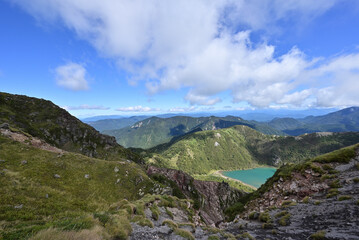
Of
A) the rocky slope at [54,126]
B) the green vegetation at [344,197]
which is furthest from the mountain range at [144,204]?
the rocky slope at [54,126]

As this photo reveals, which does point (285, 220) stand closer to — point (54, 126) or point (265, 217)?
point (265, 217)

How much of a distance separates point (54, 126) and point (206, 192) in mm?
108666

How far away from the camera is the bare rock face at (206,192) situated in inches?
3371

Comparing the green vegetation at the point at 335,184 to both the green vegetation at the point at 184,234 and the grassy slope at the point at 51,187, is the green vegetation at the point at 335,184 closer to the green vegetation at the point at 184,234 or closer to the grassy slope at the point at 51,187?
the green vegetation at the point at 184,234

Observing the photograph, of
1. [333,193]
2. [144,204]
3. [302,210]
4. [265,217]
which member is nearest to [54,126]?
[144,204]

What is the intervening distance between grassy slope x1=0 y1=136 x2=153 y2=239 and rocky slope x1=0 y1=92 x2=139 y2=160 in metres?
55.3

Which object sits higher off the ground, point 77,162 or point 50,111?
point 50,111

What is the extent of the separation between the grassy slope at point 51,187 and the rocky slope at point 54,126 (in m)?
55.3

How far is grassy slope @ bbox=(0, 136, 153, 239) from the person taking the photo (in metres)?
13.7

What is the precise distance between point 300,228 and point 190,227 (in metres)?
10.6

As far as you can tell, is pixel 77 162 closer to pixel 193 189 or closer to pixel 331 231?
pixel 331 231

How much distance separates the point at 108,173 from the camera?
1622 inches

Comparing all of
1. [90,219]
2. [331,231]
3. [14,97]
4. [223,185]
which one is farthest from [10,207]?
[223,185]

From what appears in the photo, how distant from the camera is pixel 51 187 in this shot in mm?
24516
